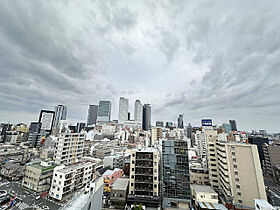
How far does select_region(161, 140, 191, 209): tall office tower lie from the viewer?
33938 mm

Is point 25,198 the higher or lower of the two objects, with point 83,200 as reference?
lower

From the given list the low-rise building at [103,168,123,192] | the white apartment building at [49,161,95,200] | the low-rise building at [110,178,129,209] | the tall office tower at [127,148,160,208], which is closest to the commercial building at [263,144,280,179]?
the tall office tower at [127,148,160,208]

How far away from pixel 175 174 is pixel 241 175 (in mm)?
18018

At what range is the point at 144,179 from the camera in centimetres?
3328

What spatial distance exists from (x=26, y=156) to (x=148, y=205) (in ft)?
240

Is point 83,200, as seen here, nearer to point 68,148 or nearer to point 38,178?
point 38,178

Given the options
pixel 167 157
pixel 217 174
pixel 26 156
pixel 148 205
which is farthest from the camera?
pixel 26 156

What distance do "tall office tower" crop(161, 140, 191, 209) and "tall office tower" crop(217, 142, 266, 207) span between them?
11.1 metres

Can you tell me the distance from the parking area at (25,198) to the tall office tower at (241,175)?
155ft

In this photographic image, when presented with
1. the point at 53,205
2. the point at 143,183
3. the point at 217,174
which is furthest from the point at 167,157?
the point at 53,205

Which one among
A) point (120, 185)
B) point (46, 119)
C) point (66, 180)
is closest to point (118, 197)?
point (120, 185)

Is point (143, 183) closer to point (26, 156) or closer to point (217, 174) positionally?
point (217, 174)

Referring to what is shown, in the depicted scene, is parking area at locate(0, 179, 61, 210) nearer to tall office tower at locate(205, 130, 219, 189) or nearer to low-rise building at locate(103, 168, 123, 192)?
low-rise building at locate(103, 168, 123, 192)

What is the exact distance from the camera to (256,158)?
3238 cm
